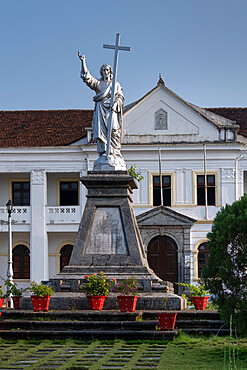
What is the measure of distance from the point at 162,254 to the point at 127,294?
20.4 meters

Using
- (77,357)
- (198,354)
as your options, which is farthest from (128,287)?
(77,357)

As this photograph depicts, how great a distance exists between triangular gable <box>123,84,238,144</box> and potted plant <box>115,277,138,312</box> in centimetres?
2092

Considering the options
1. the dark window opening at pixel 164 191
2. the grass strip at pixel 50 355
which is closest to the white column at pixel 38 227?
the dark window opening at pixel 164 191

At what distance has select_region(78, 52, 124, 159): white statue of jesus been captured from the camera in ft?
50.1

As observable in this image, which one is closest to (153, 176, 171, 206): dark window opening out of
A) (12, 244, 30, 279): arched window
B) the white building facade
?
the white building facade

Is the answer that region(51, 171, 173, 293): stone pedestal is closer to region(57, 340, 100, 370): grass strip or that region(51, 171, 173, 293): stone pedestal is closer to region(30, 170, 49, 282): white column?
region(57, 340, 100, 370): grass strip

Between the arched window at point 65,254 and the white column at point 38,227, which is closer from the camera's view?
the white column at point 38,227

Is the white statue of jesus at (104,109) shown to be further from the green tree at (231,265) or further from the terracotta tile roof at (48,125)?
the terracotta tile roof at (48,125)

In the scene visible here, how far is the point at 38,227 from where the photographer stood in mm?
33812

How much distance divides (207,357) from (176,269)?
75.5 feet

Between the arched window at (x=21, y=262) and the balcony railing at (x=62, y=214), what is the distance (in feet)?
7.36

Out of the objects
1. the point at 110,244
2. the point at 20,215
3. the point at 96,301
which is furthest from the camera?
the point at 20,215

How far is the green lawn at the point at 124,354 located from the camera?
907 cm

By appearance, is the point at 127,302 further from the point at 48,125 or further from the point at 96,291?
the point at 48,125
